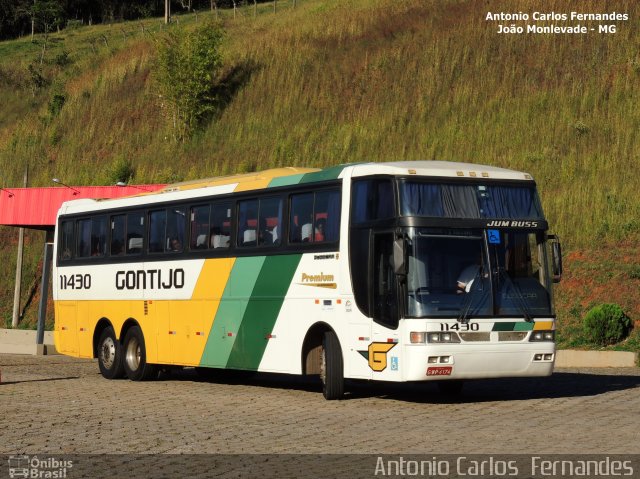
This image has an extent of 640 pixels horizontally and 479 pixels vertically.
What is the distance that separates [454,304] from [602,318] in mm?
15827

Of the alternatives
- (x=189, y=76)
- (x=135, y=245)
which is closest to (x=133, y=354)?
(x=135, y=245)

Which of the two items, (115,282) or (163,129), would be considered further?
(163,129)

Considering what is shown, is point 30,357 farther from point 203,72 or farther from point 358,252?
point 203,72

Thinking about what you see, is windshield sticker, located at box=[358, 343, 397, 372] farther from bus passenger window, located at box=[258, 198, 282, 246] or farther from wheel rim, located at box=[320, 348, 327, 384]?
bus passenger window, located at box=[258, 198, 282, 246]

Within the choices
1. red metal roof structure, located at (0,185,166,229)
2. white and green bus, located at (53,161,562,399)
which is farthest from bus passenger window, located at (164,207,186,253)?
red metal roof structure, located at (0,185,166,229)

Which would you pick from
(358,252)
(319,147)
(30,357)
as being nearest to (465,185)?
(358,252)

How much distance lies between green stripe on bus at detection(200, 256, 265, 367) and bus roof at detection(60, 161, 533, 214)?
4.66 ft

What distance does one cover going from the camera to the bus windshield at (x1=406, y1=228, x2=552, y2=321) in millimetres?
17547

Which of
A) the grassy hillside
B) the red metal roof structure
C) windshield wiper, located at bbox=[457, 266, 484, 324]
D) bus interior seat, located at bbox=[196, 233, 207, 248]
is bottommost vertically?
windshield wiper, located at bbox=[457, 266, 484, 324]

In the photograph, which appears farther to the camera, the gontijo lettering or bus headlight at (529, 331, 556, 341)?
the gontijo lettering

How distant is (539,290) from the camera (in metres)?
18.4

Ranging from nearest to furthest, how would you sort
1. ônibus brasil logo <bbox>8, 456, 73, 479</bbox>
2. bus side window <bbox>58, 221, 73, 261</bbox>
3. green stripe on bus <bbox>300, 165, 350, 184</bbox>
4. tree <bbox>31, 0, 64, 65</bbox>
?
ônibus brasil logo <bbox>8, 456, 73, 479</bbox>, green stripe on bus <bbox>300, 165, 350, 184</bbox>, bus side window <bbox>58, 221, 73, 261</bbox>, tree <bbox>31, 0, 64, 65</bbox>

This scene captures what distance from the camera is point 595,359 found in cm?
2905

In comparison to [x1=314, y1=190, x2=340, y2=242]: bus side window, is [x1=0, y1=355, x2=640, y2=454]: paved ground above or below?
below
